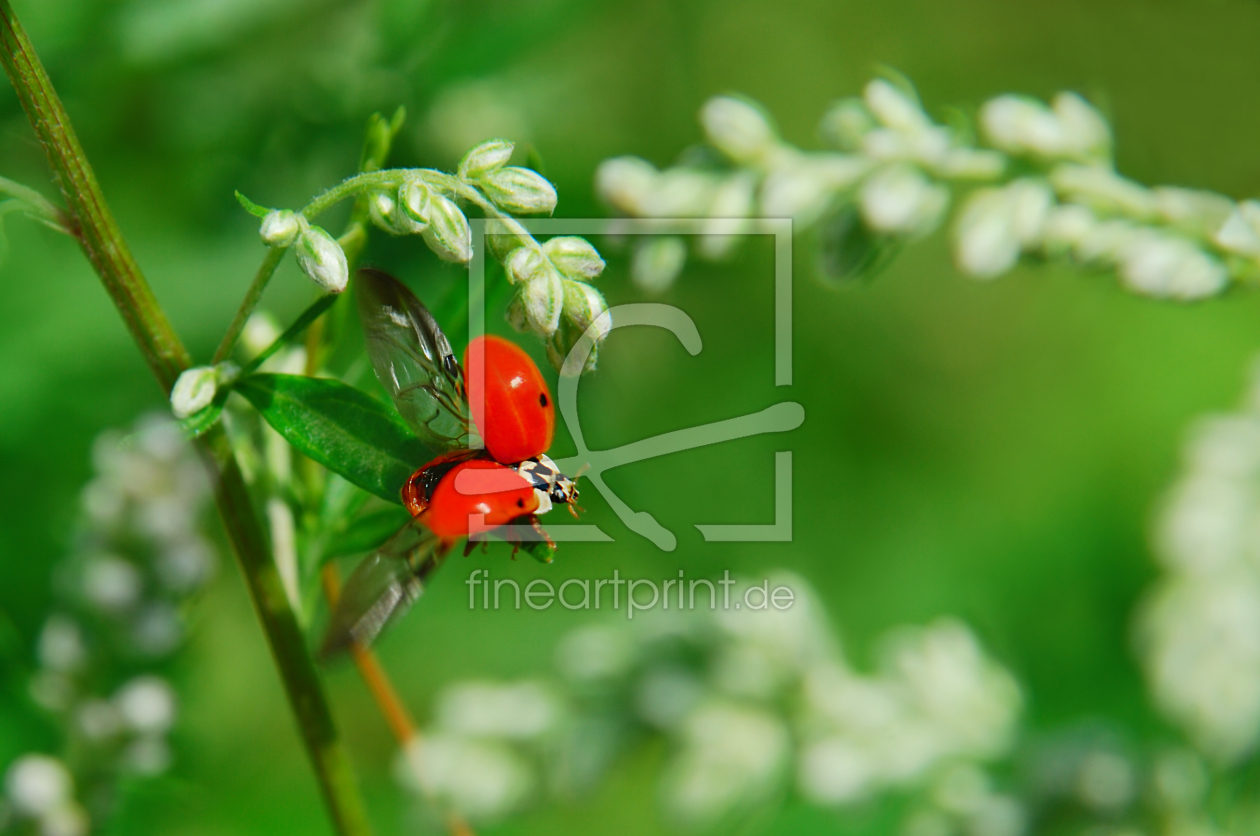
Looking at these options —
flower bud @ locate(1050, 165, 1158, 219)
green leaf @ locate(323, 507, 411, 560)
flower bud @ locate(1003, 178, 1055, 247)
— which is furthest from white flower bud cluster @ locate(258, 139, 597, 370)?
flower bud @ locate(1050, 165, 1158, 219)

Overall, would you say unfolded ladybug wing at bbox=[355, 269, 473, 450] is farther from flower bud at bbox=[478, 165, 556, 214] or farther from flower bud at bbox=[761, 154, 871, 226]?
flower bud at bbox=[761, 154, 871, 226]

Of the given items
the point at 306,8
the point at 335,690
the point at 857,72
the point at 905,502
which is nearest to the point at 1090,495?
the point at 905,502

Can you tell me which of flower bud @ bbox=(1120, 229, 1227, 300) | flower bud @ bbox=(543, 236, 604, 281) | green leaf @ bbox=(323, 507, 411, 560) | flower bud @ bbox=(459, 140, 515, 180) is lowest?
green leaf @ bbox=(323, 507, 411, 560)

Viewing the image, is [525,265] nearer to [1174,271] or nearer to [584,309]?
[584,309]

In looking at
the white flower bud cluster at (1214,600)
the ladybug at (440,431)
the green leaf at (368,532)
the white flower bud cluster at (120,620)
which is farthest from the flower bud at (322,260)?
the white flower bud cluster at (1214,600)

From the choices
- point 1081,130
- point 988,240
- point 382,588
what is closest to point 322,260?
point 382,588

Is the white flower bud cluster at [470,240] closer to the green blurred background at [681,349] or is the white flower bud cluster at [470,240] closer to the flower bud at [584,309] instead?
the flower bud at [584,309]

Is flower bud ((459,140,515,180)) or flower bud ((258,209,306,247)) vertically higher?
flower bud ((459,140,515,180))
